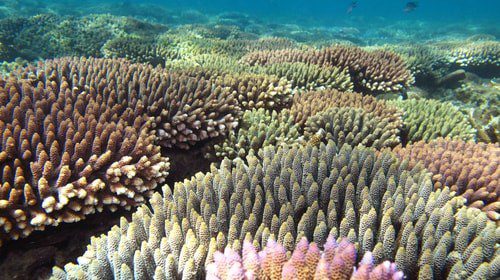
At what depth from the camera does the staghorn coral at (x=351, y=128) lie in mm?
4543

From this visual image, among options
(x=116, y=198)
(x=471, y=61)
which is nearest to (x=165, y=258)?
(x=116, y=198)

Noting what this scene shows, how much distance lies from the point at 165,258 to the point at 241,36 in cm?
1754

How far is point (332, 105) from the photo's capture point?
536 centimetres

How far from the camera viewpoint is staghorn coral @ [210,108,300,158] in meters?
4.28

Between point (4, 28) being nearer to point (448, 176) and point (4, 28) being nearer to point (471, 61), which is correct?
point (448, 176)

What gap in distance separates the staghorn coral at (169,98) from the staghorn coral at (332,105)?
117 centimetres

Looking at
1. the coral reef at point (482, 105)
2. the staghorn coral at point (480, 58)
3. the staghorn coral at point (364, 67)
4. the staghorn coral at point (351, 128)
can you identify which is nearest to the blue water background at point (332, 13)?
the staghorn coral at point (480, 58)

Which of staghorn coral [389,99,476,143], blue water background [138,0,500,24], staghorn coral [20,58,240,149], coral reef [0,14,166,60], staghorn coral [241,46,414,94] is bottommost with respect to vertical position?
coral reef [0,14,166,60]

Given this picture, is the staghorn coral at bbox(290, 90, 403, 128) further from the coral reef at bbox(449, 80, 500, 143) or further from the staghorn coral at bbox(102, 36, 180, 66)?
the staghorn coral at bbox(102, 36, 180, 66)

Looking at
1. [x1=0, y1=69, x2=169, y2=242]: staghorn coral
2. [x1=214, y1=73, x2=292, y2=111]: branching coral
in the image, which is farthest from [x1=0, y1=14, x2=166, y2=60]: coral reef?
[x1=0, y1=69, x2=169, y2=242]: staghorn coral

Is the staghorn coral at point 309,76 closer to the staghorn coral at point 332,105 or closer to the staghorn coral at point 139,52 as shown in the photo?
the staghorn coral at point 332,105

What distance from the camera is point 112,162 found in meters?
Result: 3.14

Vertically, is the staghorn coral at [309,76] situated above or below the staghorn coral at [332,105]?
above

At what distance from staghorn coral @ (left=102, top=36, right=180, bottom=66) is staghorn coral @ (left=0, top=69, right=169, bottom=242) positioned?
21.5 ft
